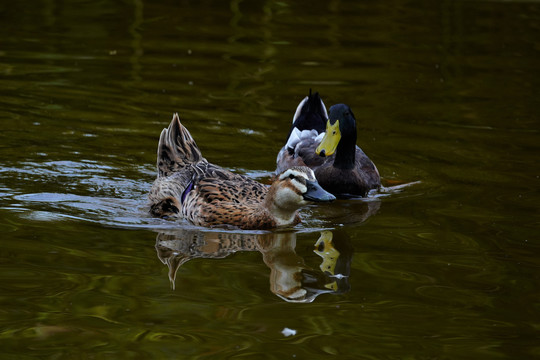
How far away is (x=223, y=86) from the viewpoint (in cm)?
1487

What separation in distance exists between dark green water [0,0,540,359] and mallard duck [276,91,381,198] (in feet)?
1.02

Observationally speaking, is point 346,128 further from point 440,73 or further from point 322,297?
point 440,73

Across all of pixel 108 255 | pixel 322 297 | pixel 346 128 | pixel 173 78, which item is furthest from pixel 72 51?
pixel 322 297

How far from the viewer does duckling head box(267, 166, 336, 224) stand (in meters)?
8.41

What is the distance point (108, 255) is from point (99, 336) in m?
1.66

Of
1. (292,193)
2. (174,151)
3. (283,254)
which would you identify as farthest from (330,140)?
(283,254)

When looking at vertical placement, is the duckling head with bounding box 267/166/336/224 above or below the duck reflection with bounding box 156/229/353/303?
above

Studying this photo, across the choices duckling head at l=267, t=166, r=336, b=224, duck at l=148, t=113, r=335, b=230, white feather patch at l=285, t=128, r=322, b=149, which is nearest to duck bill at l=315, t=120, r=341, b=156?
white feather patch at l=285, t=128, r=322, b=149

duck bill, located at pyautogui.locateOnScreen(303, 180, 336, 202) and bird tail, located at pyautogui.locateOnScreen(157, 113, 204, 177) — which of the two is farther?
bird tail, located at pyautogui.locateOnScreen(157, 113, 204, 177)

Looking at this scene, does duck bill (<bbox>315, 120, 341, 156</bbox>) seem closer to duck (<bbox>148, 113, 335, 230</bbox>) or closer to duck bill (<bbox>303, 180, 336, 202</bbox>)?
duck (<bbox>148, 113, 335, 230</bbox>)

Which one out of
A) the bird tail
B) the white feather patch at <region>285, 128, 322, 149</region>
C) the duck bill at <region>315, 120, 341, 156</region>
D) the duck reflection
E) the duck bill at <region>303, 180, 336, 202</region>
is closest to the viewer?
the duck reflection

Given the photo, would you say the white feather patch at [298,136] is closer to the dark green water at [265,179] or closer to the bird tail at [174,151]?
the dark green water at [265,179]

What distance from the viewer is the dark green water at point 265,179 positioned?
6.23m

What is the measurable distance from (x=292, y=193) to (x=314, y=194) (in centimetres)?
21
